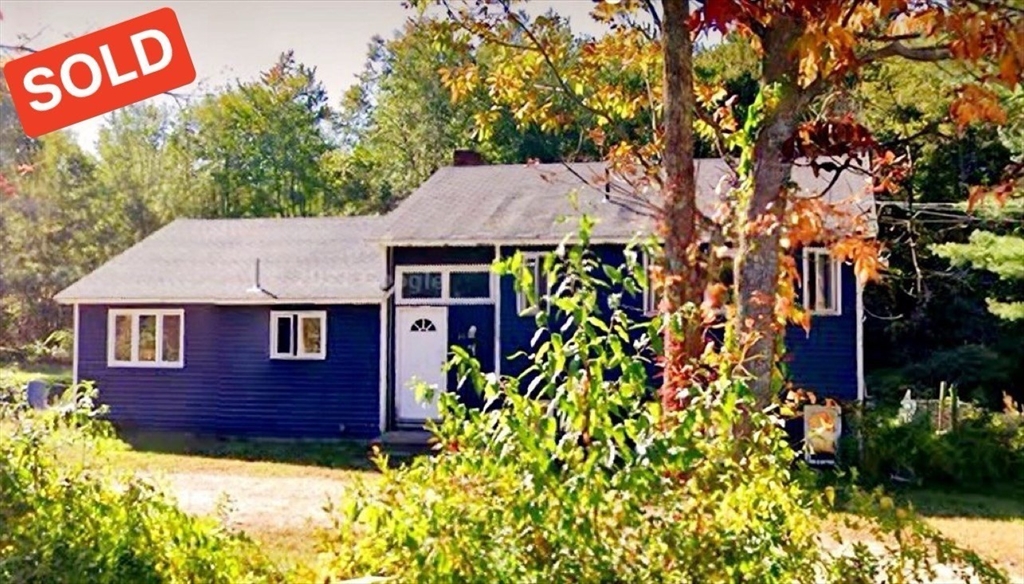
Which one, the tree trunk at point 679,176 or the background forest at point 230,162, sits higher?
the background forest at point 230,162

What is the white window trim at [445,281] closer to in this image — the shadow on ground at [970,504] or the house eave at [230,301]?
the house eave at [230,301]

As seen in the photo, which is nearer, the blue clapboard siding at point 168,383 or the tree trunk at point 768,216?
the tree trunk at point 768,216

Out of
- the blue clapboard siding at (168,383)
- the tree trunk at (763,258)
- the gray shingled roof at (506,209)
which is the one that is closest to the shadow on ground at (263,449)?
the blue clapboard siding at (168,383)

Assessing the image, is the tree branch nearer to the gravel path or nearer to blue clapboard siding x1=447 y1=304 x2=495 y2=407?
the gravel path

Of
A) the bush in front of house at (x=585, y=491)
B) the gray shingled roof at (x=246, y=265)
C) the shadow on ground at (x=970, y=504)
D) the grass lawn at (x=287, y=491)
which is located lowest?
the shadow on ground at (x=970, y=504)

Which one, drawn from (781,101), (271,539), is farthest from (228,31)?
(781,101)

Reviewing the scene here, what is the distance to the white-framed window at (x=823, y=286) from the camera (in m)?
13.8

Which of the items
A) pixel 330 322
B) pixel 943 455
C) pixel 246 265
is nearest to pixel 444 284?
pixel 330 322

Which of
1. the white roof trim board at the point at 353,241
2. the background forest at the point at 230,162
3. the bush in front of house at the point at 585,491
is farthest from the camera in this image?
the background forest at the point at 230,162

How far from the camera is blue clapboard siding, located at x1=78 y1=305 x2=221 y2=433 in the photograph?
16125 millimetres

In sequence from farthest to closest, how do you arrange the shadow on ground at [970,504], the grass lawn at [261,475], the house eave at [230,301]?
the house eave at [230,301], the shadow on ground at [970,504], the grass lawn at [261,475]

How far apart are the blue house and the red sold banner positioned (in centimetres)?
520

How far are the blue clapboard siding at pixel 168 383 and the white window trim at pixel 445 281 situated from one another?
3324 millimetres

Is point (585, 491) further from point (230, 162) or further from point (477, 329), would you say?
point (230, 162)
